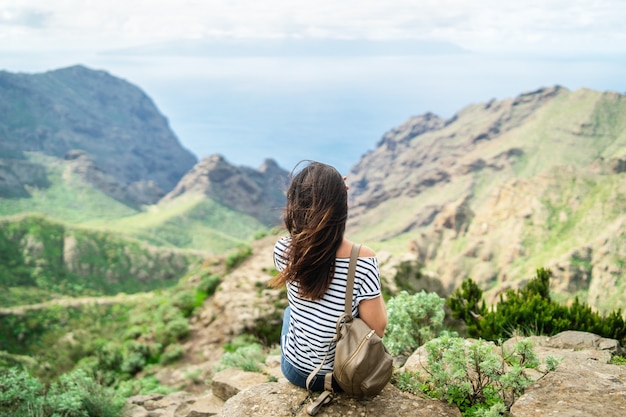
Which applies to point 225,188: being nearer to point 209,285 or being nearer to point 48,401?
point 209,285

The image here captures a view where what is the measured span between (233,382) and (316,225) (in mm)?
4658

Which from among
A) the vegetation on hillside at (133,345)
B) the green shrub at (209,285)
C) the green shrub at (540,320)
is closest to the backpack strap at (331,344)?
the green shrub at (540,320)

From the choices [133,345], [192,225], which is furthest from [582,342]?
[192,225]

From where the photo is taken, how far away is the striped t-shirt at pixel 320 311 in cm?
430

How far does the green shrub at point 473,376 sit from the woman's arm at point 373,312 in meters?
0.96

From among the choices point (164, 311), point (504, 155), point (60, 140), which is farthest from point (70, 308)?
point (60, 140)

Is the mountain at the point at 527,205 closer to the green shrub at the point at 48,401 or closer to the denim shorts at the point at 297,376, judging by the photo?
the green shrub at the point at 48,401

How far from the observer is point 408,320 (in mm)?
7363

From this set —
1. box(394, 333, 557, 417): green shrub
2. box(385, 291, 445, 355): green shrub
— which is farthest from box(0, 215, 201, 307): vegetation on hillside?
box(394, 333, 557, 417): green shrub

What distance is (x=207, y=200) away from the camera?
139 metres

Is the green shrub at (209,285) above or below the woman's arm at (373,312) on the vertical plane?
below

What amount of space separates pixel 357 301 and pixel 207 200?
138361 mm

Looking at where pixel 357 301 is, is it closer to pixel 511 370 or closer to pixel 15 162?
pixel 511 370

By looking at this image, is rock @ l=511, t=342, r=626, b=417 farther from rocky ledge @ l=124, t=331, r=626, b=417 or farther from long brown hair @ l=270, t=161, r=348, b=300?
long brown hair @ l=270, t=161, r=348, b=300
